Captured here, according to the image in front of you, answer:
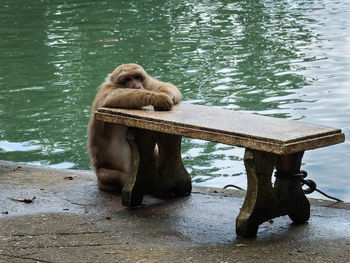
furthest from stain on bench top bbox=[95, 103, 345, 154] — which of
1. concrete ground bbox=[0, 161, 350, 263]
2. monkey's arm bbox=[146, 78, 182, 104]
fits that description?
concrete ground bbox=[0, 161, 350, 263]

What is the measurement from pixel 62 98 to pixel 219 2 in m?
9.18

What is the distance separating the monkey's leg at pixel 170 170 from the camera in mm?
5887

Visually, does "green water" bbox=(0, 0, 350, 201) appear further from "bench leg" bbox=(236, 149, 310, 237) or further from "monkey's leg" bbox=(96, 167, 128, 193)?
"bench leg" bbox=(236, 149, 310, 237)

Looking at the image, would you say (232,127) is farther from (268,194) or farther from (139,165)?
(139,165)

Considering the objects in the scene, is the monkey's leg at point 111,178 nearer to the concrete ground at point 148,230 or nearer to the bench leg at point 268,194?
the concrete ground at point 148,230

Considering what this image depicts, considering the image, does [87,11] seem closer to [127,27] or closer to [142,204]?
[127,27]

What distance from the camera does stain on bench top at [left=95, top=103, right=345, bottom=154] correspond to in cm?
451

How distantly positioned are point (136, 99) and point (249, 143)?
1.26 meters

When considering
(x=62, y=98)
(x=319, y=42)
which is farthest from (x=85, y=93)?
(x=319, y=42)

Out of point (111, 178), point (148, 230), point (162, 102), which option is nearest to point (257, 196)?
point (148, 230)

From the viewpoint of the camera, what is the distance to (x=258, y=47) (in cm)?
1369

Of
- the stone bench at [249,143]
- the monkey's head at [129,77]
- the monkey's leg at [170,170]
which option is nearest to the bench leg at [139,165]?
the stone bench at [249,143]

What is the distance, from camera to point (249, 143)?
15.0 ft

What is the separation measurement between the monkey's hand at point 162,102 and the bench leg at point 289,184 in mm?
919
